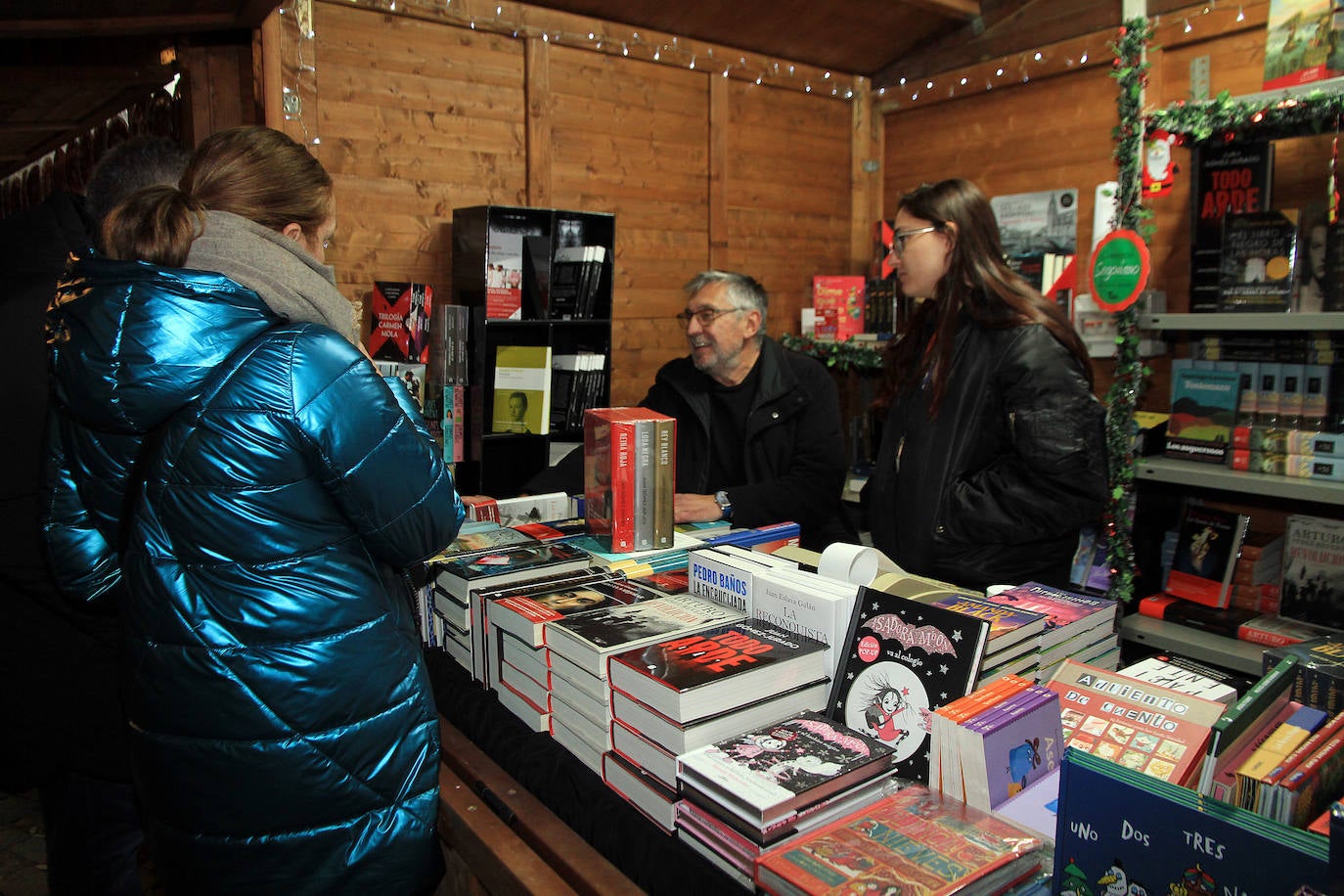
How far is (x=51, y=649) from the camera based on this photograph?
1.75m

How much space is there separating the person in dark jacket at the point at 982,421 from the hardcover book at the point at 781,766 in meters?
1.20

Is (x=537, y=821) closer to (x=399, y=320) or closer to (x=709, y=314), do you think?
(x=709, y=314)

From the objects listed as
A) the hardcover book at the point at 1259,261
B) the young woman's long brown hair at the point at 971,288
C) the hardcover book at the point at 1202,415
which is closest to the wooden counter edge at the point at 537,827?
the young woman's long brown hair at the point at 971,288

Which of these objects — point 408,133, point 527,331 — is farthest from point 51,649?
point 408,133

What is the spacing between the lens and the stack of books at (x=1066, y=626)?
1.48 meters

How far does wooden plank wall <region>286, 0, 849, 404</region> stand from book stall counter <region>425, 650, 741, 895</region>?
2.70m

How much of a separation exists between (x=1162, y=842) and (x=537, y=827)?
83 centimetres

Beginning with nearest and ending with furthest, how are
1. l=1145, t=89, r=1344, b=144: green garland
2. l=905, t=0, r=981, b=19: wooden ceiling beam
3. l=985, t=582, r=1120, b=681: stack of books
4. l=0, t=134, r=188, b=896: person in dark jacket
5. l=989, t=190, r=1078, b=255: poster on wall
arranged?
l=985, t=582, r=1120, b=681: stack of books < l=0, t=134, r=188, b=896: person in dark jacket < l=1145, t=89, r=1344, b=144: green garland < l=989, t=190, r=1078, b=255: poster on wall < l=905, t=0, r=981, b=19: wooden ceiling beam

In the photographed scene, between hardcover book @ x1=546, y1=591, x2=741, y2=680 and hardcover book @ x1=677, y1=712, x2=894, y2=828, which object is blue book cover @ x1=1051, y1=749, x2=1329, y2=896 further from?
hardcover book @ x1=546, y1=591, x2=741, y2=680

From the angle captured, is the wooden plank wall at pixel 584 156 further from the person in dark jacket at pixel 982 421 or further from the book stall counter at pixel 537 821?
the book stall counter at pixel 537 821

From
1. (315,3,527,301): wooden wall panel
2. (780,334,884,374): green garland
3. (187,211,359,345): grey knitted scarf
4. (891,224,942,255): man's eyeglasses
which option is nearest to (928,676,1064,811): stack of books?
(187,211,359,345): grey knitted scarf

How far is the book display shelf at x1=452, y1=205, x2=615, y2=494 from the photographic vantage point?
3.72 metres

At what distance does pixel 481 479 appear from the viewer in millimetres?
3785

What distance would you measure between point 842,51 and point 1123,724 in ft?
15.3
